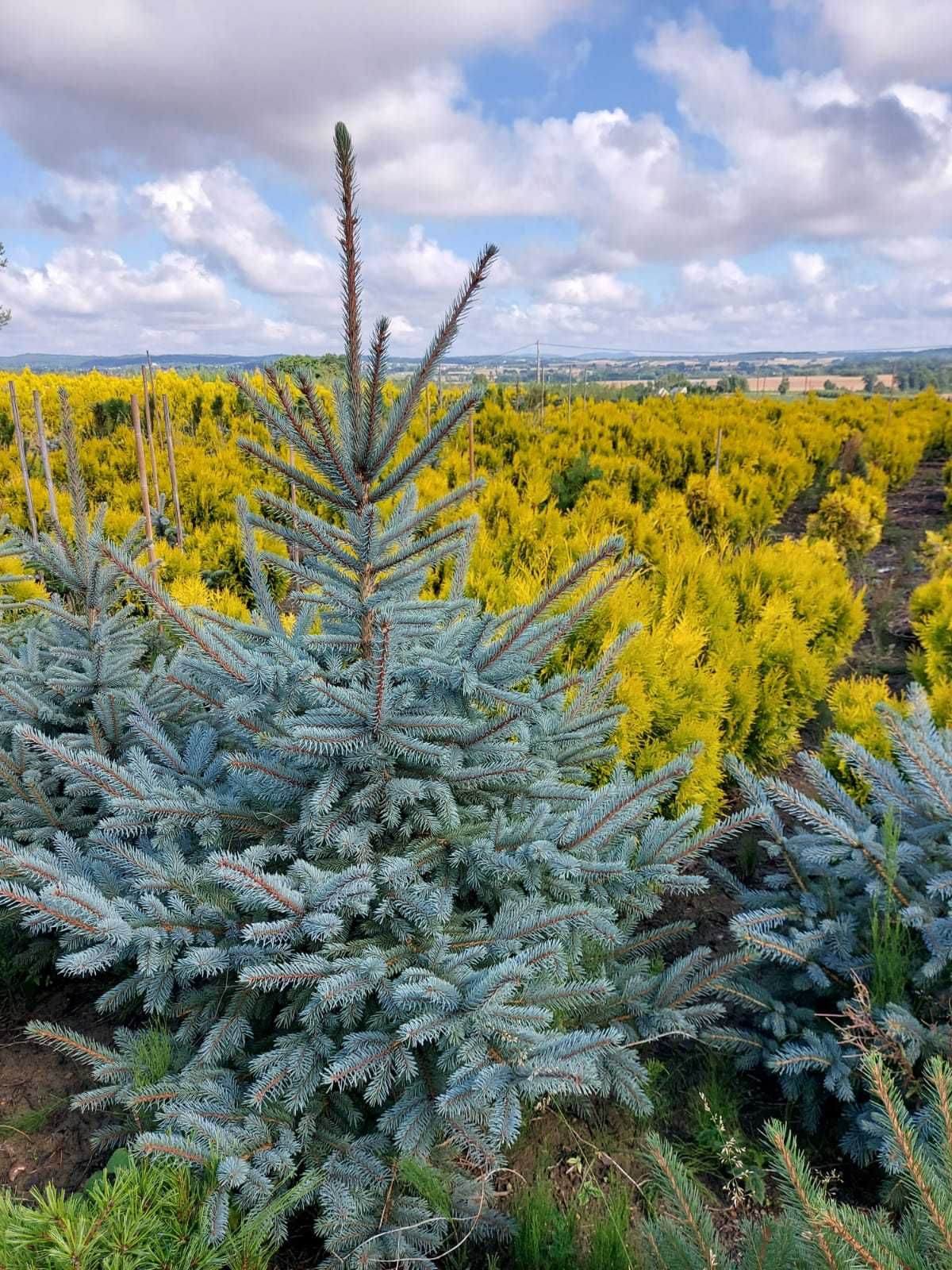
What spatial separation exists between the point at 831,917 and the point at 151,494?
7.80 meters

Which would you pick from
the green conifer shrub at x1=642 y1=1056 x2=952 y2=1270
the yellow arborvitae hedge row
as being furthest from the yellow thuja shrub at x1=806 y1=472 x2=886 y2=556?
the green conifer shrub at x1=642 y1=1056 x2=952 y2=1270

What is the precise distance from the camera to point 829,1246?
109 cm

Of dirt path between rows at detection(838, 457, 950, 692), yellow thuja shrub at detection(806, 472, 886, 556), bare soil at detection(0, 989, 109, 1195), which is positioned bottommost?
bare soil at detection(0, 989, 109, 1195)

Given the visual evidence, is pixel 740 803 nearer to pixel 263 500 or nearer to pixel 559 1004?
pixel 559 1004

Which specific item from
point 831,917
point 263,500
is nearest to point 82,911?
point 263,500

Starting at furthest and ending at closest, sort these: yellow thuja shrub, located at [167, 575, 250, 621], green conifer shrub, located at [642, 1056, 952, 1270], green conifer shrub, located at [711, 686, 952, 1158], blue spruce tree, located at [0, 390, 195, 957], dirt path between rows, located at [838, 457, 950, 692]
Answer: dirt path between rows, located at [838, 457, 950, 692], yellow thuja shrub, located at [167, 575, 250, 621], blue spruce tree, located at [0, 390, 195, 957], green conifer shrub, located at [711, 686, 952, 1158], green conifer shrub, located at [642, 1056, 952, 1270]

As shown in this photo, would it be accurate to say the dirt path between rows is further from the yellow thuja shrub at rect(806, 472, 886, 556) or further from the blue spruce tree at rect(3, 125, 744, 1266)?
the blue spruce tree at rect(3, 125, 744, 1266)

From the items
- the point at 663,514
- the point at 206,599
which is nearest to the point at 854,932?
the point at 206,599

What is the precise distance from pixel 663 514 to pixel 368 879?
266 inches

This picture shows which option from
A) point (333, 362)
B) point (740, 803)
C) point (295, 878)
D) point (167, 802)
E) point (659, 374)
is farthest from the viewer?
point (659, 374)

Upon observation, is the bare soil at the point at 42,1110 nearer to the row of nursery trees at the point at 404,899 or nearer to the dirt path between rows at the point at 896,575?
the row of nursery trees at the point at 404,899

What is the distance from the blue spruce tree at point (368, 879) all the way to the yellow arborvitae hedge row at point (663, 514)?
4.24 feet

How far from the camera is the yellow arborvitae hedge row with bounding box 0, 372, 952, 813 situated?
12.4 ft

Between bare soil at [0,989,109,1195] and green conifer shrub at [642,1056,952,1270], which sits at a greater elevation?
green conifer shrub at [642,1056,952,1270]
